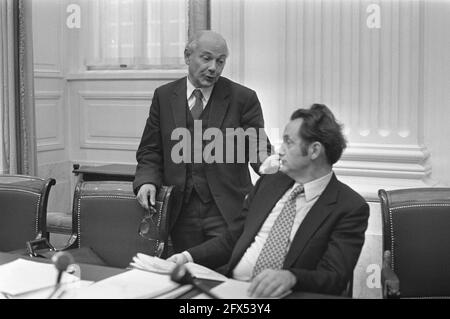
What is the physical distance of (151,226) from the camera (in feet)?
9.59

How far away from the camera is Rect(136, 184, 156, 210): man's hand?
289 centimetres

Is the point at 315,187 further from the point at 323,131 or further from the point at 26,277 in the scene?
the point at 26,277

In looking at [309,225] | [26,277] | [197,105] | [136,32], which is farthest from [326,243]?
[136,32]

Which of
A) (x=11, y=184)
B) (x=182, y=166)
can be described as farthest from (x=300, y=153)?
(x=11, y=184)

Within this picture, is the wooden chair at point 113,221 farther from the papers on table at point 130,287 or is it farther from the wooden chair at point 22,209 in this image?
the papers on table at point 130,287

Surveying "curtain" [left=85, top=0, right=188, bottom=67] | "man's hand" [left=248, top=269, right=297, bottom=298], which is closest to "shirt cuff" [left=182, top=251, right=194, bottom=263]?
"man's hand" [left=248, top=269, right=297, bottom=298]

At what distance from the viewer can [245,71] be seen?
412 centimetres

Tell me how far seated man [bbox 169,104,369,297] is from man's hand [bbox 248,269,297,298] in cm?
12

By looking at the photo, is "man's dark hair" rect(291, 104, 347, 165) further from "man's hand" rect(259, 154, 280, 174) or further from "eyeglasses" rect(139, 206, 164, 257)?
"eyeglasses" rect(139, 206, 164, 257)

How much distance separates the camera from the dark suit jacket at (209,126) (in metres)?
3.04

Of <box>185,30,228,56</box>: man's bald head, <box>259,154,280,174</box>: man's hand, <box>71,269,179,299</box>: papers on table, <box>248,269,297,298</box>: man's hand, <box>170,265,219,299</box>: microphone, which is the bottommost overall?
<box>71,269,179,299</box>: papers on table

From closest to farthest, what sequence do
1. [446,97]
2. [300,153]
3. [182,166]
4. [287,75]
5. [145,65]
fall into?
[300,153], [182,166], [446,97], [287,75], [145,65]
